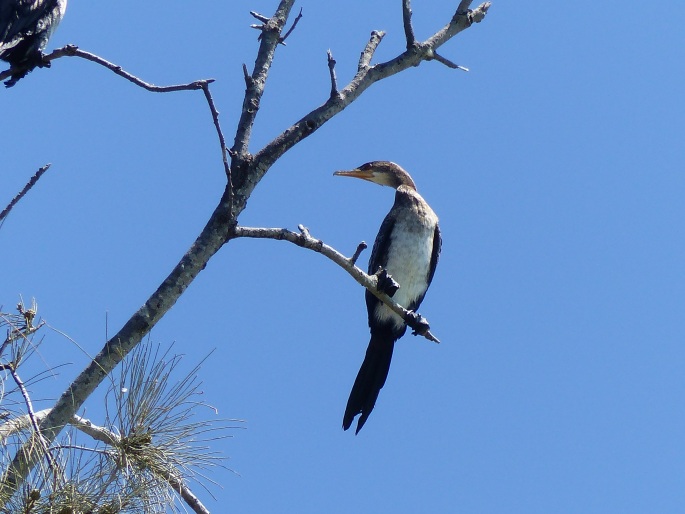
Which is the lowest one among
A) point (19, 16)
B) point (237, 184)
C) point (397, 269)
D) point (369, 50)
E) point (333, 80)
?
point (237, 184)

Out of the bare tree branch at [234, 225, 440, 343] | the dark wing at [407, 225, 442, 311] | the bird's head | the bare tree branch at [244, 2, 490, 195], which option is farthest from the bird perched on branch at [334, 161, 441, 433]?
the bare tree branch at [244, 2, 490, 195]

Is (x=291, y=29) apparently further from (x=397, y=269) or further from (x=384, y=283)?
(x=397, y=269)

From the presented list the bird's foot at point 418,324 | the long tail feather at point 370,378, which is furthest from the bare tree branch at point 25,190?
the long tail feather at point 370,378

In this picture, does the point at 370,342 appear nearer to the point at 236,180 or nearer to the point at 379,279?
the point at 379,279

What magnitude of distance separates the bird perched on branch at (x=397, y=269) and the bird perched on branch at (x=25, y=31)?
244 cm

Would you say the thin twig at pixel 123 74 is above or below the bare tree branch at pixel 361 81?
below

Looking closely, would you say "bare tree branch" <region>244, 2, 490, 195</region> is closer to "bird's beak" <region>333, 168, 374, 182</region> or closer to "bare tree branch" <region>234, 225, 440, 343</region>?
"bare tree branch" <region>234, 225, 440, 343</region>

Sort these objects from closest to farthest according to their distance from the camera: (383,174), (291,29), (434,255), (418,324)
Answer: (291,29) → (418,324) → (434,255) → (383,174)

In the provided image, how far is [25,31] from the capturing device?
4.06 metres

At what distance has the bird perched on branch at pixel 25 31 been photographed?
3.95m

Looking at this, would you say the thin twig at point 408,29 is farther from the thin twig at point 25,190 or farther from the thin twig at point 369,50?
the thin twig at point 25,190

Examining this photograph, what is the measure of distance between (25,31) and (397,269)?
2783 mm

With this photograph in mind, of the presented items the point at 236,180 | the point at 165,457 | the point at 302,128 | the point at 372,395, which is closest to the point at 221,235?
the point at 236,180

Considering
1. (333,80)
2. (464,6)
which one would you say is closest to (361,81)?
(333,80)
